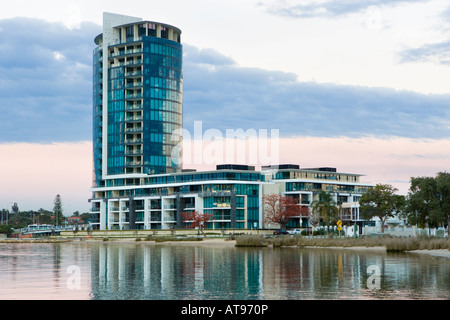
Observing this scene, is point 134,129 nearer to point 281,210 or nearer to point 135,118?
point 135,118

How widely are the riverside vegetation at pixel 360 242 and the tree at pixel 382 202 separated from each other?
1083 inches

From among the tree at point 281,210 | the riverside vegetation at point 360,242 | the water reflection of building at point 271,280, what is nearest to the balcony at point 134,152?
the tree at point 281,210

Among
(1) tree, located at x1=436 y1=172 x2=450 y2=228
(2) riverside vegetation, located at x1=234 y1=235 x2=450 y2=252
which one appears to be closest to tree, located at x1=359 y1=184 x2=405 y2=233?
(2) riverside vegetation, located at x1=234 y1=235 x2=450 y2=252

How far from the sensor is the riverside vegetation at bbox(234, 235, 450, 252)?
77688mm

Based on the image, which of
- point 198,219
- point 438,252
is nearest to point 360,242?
point 438,252

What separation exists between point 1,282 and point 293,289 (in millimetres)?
21996

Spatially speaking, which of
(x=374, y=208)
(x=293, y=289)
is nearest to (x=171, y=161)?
(x=374, y=208)

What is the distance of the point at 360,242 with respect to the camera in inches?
3563

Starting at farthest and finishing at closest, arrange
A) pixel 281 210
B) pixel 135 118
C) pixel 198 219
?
pixel 135 118 < pixel 198 219 < pixel 281 210

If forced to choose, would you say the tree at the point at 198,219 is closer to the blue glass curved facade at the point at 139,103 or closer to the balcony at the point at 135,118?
the blue glass curved facade at the point at 139,103

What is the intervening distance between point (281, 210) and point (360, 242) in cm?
6303

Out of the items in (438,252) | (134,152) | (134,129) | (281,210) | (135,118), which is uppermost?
(135,118)

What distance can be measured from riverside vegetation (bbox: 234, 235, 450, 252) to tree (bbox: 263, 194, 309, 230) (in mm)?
48643
